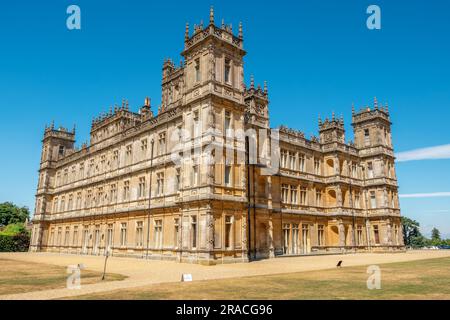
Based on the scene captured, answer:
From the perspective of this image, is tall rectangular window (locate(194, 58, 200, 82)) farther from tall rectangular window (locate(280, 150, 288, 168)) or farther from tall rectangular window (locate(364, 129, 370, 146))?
tall rectangular window (locate(364, 129, 370, 146))

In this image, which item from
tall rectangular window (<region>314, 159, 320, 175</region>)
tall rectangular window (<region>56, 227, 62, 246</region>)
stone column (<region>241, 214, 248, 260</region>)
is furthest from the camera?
tall rectangular window (<region>56, 227, 62, 246</region>)

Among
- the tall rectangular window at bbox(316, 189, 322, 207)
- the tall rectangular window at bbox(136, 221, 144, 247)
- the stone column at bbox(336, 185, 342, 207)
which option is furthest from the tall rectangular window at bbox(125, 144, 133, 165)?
the stone column at bbox(336, 185, 342, 207)

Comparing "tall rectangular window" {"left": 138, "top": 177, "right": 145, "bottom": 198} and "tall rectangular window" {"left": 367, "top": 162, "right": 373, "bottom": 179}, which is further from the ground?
"tall rectangular window" {"left": 367, "top": 162, "right": 373, "bottom": 179}

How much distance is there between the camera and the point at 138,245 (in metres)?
33.0

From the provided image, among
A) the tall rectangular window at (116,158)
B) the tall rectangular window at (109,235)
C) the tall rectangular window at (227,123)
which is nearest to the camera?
Answer: the tall rectangular window at (227,123)

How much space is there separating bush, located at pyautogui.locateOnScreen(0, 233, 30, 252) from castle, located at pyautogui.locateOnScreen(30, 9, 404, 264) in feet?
12.5

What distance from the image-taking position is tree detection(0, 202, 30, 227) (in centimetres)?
7932

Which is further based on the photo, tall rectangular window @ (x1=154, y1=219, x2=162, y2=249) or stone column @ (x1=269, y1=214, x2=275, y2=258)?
stone column @ (x1=269, y1=214, x2=275, y2=258)

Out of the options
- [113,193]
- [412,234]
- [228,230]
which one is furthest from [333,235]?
[412,234]

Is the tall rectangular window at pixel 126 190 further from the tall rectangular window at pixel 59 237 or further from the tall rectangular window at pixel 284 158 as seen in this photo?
the tall rectangular window at pixel 59 237

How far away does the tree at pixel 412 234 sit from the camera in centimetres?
8731

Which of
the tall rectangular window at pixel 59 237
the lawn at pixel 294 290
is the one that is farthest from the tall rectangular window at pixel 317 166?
the tall rectangular window at pixel 59 237

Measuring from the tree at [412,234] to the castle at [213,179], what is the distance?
48488mm
